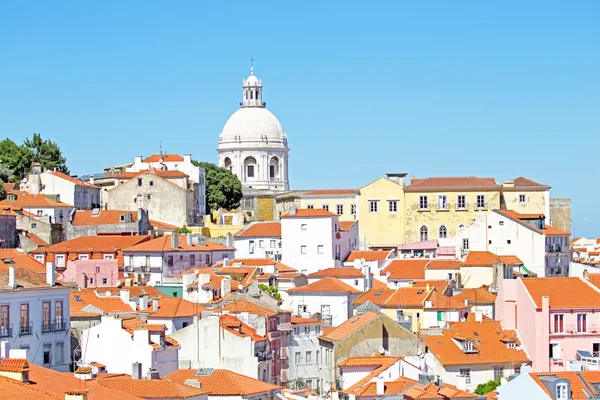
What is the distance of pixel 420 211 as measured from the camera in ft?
323

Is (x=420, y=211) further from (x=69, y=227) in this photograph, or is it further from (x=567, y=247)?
(x=69, y=227)

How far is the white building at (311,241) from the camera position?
87.6 meters

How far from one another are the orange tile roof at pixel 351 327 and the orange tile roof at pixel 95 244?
24.9m

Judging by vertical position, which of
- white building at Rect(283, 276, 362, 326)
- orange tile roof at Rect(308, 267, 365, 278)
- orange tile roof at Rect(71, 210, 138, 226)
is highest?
orange tile roof at Rect(71, 210, 138, 226)

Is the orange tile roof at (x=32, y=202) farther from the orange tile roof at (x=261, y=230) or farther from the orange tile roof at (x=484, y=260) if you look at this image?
the orange tile roof at (x=484, y=260)

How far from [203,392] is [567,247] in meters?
55.8

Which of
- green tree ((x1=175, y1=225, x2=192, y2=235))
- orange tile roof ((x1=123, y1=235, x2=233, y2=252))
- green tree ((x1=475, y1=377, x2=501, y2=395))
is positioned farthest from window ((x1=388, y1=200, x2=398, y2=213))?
green tree ((x1=475, y1=377, x2=501, y2=395))

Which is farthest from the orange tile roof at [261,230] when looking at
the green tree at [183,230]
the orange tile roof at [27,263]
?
the orange tile roof at [27,263]

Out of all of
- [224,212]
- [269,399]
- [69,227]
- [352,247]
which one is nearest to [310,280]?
[352,247]

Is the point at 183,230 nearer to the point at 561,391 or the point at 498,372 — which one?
the point at 498,372

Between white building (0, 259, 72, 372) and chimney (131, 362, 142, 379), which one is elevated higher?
white building (0, 259, 72, 372)

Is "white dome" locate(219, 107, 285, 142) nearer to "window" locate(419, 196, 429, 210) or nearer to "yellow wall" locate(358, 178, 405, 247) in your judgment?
"yellow wall" locate(358, 178, 405, 247)

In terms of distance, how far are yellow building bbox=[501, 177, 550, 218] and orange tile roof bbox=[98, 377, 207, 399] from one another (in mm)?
64501

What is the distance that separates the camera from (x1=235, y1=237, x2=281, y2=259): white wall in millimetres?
91062
